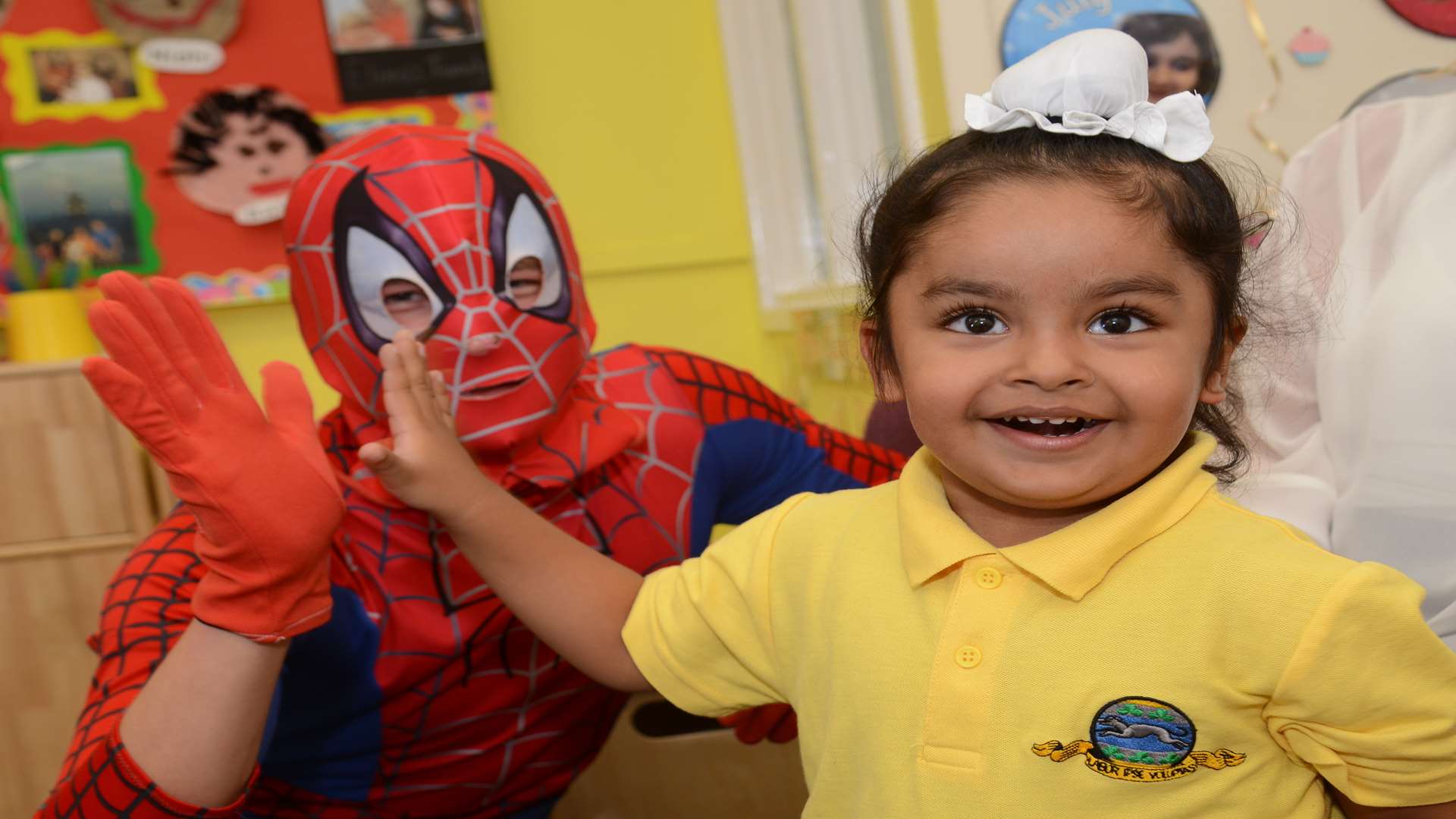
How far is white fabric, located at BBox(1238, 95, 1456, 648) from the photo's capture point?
2.97ft

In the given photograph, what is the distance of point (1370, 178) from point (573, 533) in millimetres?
818

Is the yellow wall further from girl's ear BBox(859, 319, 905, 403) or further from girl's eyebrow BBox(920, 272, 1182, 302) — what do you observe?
girl's eyebrow BBox(920, 272, 1182, 302)

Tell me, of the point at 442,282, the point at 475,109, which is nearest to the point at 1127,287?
the point at 442,282

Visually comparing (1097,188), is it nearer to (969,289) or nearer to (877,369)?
(969,289)

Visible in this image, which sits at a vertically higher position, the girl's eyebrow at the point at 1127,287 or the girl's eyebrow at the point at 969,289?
the girl's eyebrow at the point at 969,289

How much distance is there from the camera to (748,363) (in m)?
3.01

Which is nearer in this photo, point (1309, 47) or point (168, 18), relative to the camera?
point (1309, 47)

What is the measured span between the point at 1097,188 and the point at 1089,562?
0.69 feet

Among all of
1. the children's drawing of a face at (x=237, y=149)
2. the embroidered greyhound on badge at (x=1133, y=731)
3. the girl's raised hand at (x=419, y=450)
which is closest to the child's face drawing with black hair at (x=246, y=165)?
the children's drawing of a face at (x=237, y=149)

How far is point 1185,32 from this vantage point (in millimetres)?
1727

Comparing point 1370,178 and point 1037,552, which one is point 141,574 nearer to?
point 1037,552

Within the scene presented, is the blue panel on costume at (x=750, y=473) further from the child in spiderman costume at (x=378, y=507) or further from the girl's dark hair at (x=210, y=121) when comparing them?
the girl's dark hair at (x=210, y=121)

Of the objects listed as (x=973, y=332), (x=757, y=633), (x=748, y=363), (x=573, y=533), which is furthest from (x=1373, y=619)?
(x=748, y=363)

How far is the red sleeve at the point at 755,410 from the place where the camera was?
1.21 meters
